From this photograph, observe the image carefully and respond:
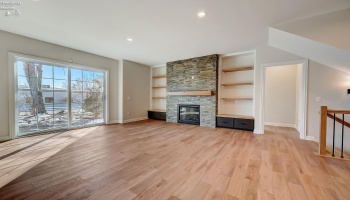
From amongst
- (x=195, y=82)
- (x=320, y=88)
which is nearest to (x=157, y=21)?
(x=195, y=82)

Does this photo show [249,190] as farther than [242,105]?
No

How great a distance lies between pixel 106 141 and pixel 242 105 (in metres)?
4.45

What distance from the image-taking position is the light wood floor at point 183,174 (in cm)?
157

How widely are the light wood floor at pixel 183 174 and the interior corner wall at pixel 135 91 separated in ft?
10.1

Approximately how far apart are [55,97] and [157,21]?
12.8ft

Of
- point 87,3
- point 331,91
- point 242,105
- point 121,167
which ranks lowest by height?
point 121,167

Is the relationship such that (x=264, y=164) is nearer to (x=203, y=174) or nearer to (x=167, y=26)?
(x=203, y=174)

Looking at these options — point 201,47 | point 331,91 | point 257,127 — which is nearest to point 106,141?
point 201,47

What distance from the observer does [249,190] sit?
1623mm

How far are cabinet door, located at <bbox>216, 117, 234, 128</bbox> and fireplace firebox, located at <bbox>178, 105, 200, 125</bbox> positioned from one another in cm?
80

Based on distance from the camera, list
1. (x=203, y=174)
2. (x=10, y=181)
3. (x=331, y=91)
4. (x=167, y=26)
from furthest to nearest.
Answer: (x=331, y=91), (x=167, y=26), (x=203, y=174), (x=10, y=181)

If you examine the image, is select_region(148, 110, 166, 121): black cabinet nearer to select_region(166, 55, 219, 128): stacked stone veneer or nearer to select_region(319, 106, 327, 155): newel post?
select_region(166, 55, 219, 128): stacked stone veneer

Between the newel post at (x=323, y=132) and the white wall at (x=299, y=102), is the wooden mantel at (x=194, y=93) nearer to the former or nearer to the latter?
the white wall at (x=299, y=102)

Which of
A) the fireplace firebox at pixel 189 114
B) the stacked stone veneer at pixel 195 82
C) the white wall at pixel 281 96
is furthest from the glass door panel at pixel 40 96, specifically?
the white wall at pixel 281 96
